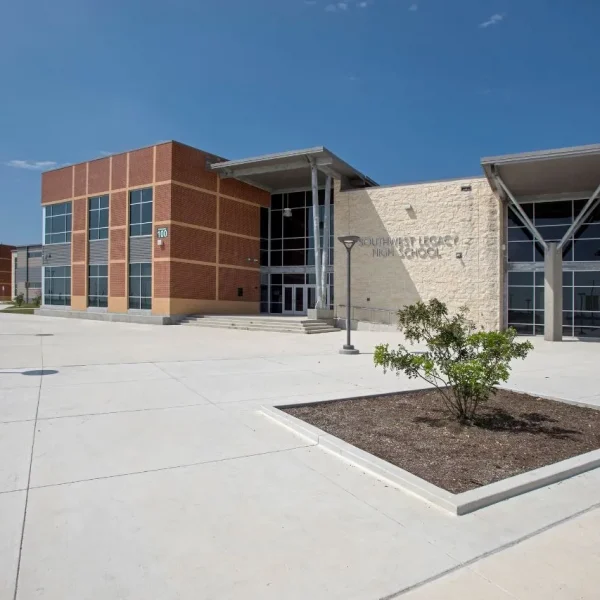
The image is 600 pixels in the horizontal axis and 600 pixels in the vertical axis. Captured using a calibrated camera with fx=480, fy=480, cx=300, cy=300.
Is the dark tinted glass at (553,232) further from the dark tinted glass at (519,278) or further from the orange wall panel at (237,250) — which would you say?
the orange wall panel at (237,250)

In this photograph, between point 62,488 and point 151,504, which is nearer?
point 151,504

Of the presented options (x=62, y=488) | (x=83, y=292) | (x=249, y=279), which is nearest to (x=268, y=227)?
(x=249, y=279)

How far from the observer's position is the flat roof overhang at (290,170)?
26.8m

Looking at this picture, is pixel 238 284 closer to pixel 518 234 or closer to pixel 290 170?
pixel 290 170

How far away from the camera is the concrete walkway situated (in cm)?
284

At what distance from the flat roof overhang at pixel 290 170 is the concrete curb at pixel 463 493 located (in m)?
22.8

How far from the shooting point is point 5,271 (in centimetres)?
7806

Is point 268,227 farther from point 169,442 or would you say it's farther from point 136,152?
point 169,442

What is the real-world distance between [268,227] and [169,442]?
101 ft

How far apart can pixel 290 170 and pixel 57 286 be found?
64.6 feet

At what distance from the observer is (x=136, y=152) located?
29875 mm

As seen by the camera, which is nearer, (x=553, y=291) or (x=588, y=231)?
(x=553, y=291)

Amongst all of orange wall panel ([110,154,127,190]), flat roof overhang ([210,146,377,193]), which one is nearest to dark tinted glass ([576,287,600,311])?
flat roof overhang ([210,146,377,193])

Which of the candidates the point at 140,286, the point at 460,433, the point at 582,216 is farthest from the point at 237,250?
the point at 460,433
